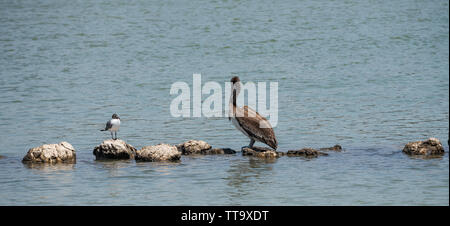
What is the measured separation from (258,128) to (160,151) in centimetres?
258

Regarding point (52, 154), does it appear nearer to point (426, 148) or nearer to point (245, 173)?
point (245, 173)

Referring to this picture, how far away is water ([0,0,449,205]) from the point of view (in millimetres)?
15258

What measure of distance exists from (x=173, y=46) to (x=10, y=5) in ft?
92.5

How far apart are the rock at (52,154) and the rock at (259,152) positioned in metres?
4.07

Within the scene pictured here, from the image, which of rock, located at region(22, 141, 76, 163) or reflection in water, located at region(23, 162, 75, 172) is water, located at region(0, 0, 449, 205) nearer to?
reflection in water, located at region(23, 162, 75, 172)

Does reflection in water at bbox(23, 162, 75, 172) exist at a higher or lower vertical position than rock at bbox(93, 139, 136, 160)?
lower

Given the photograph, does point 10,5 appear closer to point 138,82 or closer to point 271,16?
point 271,16

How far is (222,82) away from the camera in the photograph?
110ft

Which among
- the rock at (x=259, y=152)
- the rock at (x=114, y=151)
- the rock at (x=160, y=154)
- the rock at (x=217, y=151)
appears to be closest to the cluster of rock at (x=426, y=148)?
the rock at (x=259, y=152)

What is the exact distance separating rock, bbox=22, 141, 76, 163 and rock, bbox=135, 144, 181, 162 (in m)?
1.69

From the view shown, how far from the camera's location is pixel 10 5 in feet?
223

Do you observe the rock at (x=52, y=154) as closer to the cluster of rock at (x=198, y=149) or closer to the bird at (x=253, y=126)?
the cluster of rock at (x=198, y=149)

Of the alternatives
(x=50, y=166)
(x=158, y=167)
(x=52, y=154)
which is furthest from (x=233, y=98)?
(x=50, y=166)

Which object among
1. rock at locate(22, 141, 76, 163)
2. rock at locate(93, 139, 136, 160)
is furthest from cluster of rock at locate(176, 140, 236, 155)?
rock at locate(22, 141, 76, 163)
